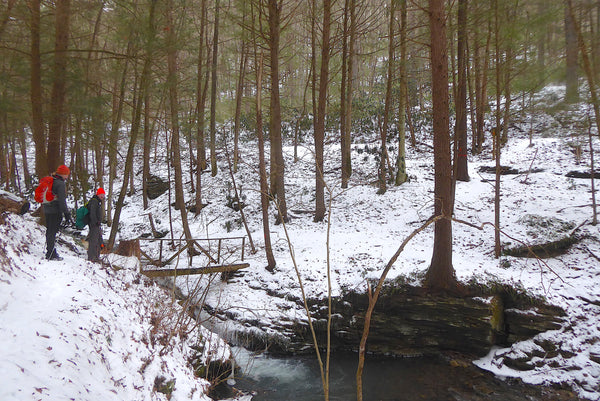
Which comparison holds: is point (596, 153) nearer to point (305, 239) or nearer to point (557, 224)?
point (557, 224)

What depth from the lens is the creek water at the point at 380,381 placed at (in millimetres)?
5996

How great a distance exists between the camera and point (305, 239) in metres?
11.1

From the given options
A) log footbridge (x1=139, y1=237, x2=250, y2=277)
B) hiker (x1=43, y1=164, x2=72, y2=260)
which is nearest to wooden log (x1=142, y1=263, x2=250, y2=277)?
log footbridge (x1=139, y1=237, x2=250, y2=277)

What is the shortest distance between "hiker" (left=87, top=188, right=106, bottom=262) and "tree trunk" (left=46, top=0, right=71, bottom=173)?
3.32 meters

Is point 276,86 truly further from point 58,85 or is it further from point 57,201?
point 57,201

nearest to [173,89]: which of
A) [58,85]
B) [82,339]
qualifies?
[58,85]

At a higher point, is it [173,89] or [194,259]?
[173,89]

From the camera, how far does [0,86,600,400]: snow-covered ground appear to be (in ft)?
10.6

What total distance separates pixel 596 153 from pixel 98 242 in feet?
58.4

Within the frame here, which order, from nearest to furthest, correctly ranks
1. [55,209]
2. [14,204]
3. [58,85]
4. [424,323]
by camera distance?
[55,209], [424,323], [14,204], [58,85]

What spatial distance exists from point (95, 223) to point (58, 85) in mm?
4361

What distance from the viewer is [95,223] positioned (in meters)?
6.72

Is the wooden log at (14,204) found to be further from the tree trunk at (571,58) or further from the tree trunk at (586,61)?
the tree trunk at (571,58)

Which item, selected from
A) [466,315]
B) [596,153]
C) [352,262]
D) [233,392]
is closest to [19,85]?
[233,392]
